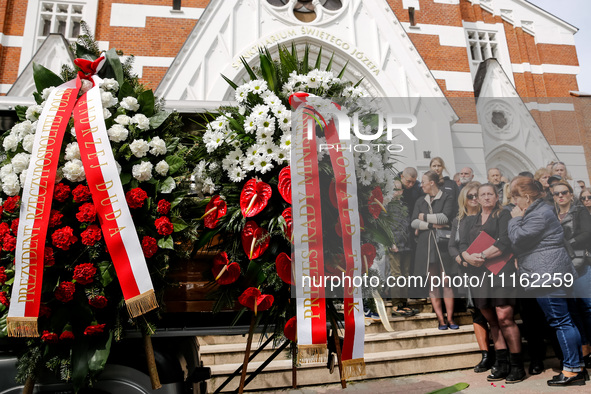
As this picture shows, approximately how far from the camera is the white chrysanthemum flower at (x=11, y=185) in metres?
2.30

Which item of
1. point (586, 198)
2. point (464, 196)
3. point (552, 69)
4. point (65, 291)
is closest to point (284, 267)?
point (65, 291)

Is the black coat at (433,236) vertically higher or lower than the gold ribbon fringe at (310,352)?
higher

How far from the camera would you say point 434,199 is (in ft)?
8.73

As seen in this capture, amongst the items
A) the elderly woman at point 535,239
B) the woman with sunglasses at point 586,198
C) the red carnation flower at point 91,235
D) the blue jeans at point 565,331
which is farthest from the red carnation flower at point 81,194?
the blue jeans at point 565,331

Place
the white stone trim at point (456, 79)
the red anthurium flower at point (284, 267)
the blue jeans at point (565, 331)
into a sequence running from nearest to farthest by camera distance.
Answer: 1. the red anthurium flower at point (284, 267)
2. the blue jeans at point (565, 331)
3. the white stone trim at point (456, 79)

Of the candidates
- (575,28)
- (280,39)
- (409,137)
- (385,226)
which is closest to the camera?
(385,226)

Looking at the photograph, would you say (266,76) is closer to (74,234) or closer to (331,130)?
(331,130)

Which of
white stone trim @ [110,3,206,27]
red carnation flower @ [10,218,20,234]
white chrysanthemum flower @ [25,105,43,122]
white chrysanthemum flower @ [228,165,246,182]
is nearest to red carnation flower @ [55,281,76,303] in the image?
red carnation flower @ [10,218,20,234]

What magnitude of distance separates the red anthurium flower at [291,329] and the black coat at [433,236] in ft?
2.79

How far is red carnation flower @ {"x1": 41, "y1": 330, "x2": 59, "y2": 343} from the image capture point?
210cm

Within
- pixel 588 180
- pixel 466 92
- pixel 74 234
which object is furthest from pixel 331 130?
pixel 466 92

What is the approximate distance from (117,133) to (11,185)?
26.2 inches

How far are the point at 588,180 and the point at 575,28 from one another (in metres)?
16.1

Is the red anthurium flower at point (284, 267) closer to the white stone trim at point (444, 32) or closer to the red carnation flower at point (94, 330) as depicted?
the red carnation flower at point (94, 330)
